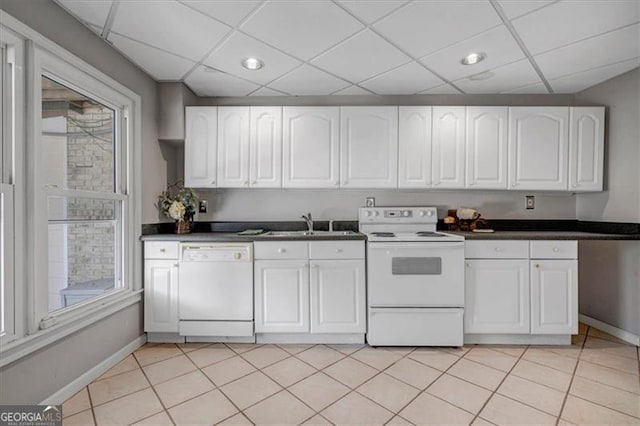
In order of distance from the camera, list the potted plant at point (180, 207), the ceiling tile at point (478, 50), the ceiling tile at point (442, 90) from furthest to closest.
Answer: the ceiling tile at point (442, 90) → the potted plant at point (180, 207) → the ceiling tile at point (478, 50)

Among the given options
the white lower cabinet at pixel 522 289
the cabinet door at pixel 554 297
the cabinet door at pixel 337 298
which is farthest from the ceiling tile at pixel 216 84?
the cabinet door at pixel 554 297

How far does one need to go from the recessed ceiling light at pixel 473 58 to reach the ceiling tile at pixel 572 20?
10.3 inches

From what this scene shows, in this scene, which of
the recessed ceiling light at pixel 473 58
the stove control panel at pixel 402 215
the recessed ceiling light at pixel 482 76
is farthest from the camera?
the stove control panel at pixel 402 215

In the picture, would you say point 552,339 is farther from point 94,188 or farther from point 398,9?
point 94,188

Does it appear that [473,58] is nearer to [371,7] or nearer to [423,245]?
[371,7]

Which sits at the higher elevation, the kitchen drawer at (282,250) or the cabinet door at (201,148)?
the cabinet door at (201,148)

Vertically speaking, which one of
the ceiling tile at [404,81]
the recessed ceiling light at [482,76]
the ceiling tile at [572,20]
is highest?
the ceiling tile at [404,81]

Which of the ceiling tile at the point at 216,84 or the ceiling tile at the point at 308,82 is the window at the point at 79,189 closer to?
the ceiling tile at the point at 216,84

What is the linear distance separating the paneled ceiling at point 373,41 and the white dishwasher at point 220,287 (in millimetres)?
1466

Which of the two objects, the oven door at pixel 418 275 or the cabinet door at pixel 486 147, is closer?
the oven door at pixel 418 275

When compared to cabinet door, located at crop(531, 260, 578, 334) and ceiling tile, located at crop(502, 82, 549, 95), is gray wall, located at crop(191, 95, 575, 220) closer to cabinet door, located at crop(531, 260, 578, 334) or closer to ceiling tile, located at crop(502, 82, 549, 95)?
cabinet door, located at crop(531, 260, 578, 334)

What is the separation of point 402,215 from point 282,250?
1260 millimetres

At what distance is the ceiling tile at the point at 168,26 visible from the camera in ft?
5.22

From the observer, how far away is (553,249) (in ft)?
7.51
